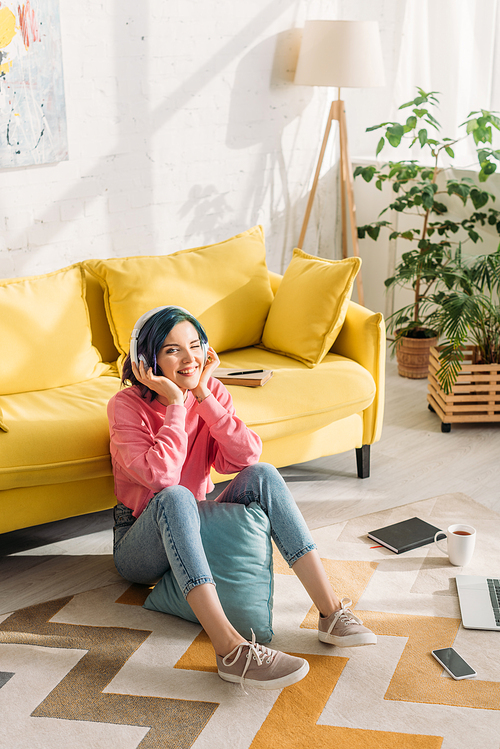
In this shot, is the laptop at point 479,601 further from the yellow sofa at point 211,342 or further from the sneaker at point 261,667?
the yellow sofa at point 211,342

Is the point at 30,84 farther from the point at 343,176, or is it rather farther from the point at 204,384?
the point at 343,176

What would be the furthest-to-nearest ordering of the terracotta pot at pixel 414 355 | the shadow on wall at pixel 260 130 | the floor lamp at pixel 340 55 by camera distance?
1. the terracotta pot at pixel 414 355
2. the shadow on wall at pixel 260 130
3. the floor lamp at pixel 340 55

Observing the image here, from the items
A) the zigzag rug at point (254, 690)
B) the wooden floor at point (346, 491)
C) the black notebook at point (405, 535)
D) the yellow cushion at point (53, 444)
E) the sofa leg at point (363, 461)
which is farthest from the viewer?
the sofa leg at point (363, 461)

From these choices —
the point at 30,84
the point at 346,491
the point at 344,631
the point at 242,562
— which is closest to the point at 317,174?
the point at 30,84

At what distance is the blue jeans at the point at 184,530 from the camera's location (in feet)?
6.04

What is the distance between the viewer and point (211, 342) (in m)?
3.02

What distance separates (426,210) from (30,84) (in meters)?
2.04

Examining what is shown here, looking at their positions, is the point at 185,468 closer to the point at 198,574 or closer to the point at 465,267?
the point at 198,574

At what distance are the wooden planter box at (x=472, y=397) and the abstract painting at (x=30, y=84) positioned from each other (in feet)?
6.43

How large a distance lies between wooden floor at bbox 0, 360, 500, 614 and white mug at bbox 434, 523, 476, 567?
1.43ft

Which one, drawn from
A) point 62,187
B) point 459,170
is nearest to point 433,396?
point 459,170

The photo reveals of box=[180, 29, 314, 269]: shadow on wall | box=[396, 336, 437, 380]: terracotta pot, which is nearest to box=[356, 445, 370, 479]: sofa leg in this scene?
box=[396, 336, 437, 380]: terracotta pot

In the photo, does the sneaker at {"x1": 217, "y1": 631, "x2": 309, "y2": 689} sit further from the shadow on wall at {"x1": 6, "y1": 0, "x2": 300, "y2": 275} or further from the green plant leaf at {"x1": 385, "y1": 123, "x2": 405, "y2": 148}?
the green plant leaf at {"x1": 385, "y1": 123, "x2": 405, "y2": 148}

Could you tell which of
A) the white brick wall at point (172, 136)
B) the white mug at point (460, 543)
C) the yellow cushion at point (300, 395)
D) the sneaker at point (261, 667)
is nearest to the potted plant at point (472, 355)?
the yellow cushion at point (300, 395)
